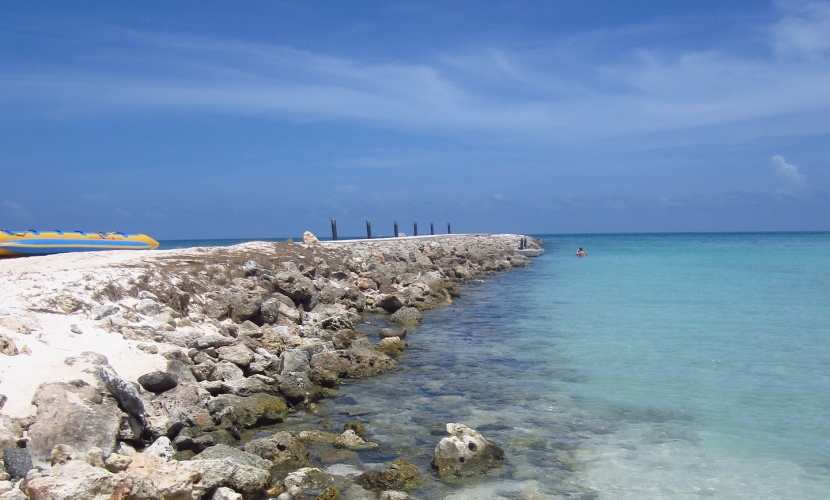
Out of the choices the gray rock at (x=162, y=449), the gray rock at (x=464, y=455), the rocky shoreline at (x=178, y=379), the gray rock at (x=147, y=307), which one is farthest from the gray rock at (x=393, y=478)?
the gray rock at (x=147, y=307)

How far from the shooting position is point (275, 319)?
41.4 feet

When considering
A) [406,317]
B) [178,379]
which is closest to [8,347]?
[178,379]

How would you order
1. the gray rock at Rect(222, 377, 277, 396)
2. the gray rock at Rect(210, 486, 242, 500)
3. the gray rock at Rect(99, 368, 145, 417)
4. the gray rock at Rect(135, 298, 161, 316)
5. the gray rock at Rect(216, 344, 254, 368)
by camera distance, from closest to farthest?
the gray rock at Rect(210, 486, 242, 500), the gray rock at Rect(99, 368, 145, 417), the gray rock at Rect(222, 377, 277, 396), the gray rock at Rect(216, 344, 254, 368), the gray rock at Rect(135, 298, 161, 316)

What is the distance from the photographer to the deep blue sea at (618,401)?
6.31 m

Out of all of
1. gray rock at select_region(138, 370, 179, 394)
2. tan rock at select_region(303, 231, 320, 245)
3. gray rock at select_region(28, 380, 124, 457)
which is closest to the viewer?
gray rock at select_region(28, 380, 124, 457)

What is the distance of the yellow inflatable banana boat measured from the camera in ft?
55.7

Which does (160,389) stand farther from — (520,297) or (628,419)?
(520,297)

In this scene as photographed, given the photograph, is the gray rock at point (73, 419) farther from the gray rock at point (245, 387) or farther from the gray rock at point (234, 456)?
the gray rock at point (245, 387)

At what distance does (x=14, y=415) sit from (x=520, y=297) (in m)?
17.5

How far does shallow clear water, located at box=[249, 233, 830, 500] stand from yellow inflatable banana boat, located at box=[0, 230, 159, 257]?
31.7 ft

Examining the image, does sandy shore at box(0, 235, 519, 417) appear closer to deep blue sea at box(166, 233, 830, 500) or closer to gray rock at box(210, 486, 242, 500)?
gray rock at box(210, 486, 242, 500)

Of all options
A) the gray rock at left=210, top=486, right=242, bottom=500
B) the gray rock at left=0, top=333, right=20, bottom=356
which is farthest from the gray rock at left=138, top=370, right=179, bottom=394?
the gray rock at left=210, top=486, right=242, bottom=500

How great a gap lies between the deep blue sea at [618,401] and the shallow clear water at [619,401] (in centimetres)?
2

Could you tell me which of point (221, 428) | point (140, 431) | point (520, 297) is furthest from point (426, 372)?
point (520, 297)
